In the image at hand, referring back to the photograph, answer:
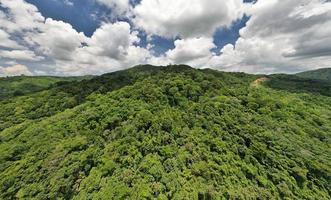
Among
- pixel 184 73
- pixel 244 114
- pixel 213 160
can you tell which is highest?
pixel 184 73

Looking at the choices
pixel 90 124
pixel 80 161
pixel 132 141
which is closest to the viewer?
pixel 80 161

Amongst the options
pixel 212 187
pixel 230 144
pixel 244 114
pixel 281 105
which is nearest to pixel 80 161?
pixel 212 187

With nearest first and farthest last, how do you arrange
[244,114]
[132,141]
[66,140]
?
[132,141] < [66,140] < [244,114]

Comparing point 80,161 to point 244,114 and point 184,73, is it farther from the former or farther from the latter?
point 184,73

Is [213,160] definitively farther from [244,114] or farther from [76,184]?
[76,184]

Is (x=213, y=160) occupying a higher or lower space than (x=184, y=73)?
lower

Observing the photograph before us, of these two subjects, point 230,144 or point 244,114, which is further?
point 244,114
